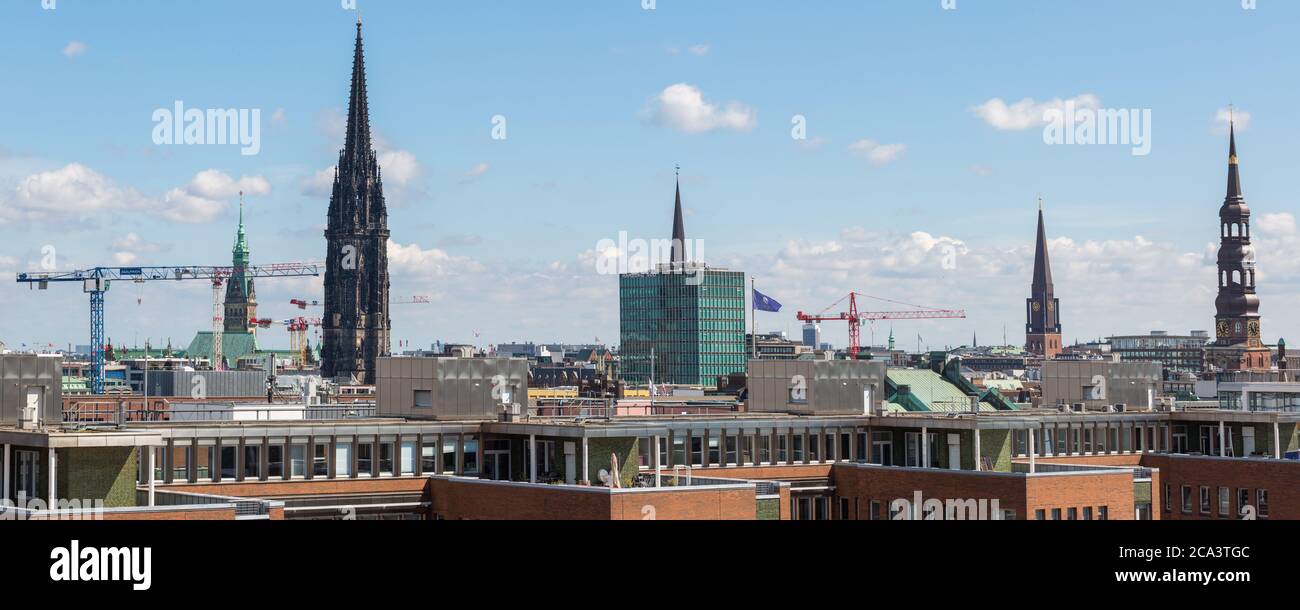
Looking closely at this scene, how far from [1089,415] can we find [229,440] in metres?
45.9

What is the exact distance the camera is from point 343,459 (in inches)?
2564

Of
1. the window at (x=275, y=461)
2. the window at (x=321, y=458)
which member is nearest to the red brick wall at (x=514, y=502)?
the window at (x=321, y=458)

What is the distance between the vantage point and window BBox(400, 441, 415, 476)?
66562mm

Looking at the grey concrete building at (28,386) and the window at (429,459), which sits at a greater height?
the grey concrete building at (28,386)

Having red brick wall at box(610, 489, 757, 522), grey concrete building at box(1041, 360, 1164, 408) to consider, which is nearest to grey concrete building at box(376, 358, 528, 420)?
red brick wall at box(610, 489, 757, 522)

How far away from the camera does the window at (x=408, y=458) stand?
218 ft

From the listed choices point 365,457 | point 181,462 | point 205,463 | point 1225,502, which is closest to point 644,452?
point 365,457

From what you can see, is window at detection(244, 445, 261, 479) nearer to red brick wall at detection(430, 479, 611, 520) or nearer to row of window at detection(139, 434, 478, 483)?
row of window at detection(139, 434, 478, 483)

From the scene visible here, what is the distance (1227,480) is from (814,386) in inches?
811

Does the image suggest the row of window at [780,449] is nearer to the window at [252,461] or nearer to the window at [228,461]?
the window at [252,461]

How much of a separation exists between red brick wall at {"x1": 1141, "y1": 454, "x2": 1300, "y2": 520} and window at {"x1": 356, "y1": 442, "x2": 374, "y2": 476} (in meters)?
34.8

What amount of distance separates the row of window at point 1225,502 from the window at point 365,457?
41.4 m
